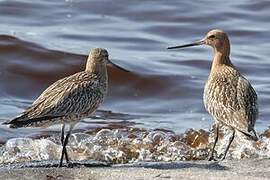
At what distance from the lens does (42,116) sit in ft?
27.7

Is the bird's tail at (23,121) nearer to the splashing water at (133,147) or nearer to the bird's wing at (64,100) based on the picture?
the bird's wing at (64,100)

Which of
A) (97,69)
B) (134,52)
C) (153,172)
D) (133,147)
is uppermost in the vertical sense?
(97,69)

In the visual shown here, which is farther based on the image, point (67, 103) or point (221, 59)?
point (221, 59)

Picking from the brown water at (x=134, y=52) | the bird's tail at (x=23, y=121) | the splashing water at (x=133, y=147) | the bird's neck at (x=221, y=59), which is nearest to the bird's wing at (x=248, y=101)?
the bird's neck at (x=221, y=59)

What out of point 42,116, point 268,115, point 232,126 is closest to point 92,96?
point 42,116

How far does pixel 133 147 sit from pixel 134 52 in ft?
17.4

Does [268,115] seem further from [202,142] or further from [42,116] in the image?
[42,116]

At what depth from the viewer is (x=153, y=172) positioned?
8.17m

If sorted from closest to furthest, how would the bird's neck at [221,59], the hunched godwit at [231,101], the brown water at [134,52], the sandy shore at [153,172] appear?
the sandy shore at [153,172] → the hunched godwit at [231,101] → the bird's neck at [221,59] → the brown water at [134,52]

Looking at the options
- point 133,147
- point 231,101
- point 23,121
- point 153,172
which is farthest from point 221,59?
point 23,121

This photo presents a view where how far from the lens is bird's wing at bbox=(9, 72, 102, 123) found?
334 inches

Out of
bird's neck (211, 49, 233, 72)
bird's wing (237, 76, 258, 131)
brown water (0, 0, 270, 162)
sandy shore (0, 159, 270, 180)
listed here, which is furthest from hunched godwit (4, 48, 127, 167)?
brown water (0, 0, 270, 162)

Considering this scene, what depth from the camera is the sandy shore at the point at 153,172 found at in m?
8.05

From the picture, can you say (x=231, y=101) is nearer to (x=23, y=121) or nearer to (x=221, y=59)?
(x=221, y=59)
